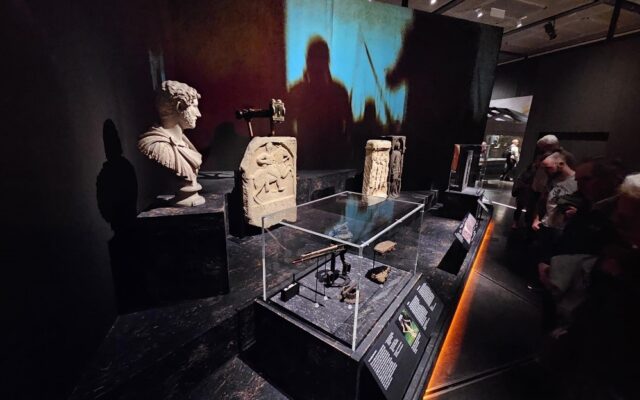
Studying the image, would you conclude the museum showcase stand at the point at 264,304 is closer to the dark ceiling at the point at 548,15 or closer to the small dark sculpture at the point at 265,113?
the small dark sculpture at the point at 265,113

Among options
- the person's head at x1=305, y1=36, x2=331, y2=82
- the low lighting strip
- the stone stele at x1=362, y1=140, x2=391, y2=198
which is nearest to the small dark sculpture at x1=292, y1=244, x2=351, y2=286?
the low lighting strip

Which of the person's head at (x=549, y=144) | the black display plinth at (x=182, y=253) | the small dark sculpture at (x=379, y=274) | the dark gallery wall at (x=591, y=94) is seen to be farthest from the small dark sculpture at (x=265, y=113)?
the dark gallery wall at (x=591, y=94)

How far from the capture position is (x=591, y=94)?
567 cm

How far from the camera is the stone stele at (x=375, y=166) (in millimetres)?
3472

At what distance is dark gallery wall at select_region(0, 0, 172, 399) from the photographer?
797 mm

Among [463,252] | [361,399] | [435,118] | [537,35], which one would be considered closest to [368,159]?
[463,252]

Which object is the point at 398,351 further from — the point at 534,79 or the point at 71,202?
the point at 534,79

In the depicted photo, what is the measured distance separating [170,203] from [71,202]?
23.2 inches

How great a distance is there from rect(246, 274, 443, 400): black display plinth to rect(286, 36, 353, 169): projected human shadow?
256cm

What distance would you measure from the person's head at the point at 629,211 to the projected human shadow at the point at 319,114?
3.21 m

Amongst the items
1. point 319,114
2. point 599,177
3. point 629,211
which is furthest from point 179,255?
point 319,114

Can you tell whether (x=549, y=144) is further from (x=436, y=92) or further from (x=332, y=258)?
(x=332, y=258)

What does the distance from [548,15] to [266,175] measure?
6735 mm

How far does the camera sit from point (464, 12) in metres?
5.28
